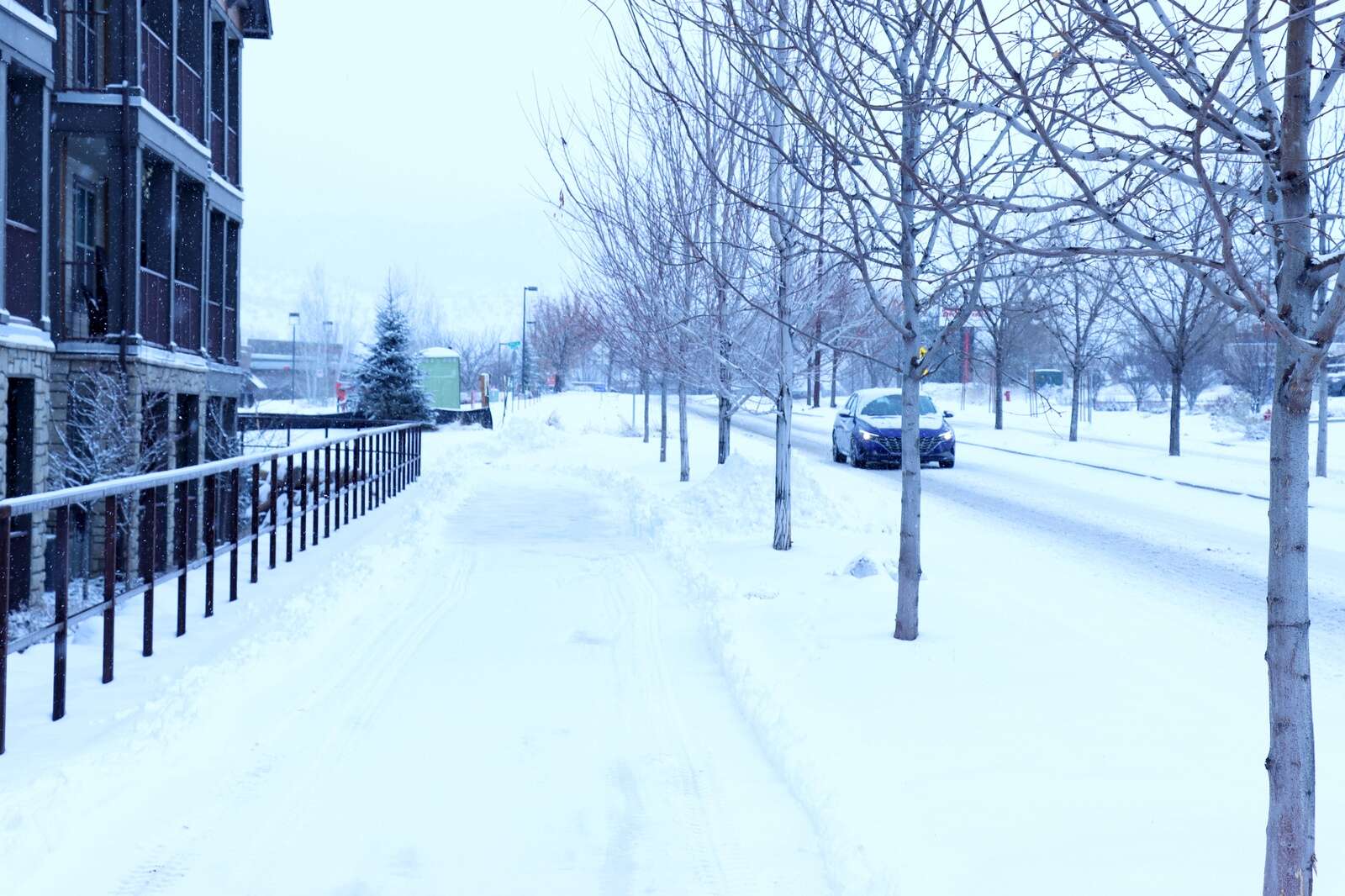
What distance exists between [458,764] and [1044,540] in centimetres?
907

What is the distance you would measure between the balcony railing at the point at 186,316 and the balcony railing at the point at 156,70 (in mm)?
2462

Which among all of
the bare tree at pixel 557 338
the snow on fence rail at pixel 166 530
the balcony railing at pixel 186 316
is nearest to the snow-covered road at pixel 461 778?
the snow on fence rail at pixel 166 530

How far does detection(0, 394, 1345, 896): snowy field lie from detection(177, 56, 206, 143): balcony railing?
8702 millimetres

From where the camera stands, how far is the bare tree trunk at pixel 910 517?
7066 mm

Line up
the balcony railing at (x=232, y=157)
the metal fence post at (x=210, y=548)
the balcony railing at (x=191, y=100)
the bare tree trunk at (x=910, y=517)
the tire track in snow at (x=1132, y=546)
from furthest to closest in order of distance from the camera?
the balcony railing at (x=232, y=157) → the balcony railing at (x=191, y=100) → the tire track in snow at (x=1132, y=546) → the metal fence post at (x=210, y=548) → the bare tree trunk at (x=910, y=517)

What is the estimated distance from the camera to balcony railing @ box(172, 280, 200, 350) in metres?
16.8

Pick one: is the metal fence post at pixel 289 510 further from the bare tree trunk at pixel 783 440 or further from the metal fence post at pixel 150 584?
the bare tree trunk at pixel 783 440

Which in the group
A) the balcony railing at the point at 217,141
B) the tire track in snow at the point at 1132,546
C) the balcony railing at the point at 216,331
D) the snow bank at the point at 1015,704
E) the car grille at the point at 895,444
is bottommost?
the snow bank at the point at 1015,704

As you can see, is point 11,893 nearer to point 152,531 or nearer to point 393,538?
point 152,531

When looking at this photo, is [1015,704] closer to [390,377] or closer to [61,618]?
[61,618]

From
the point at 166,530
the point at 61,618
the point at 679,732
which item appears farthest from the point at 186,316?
the point at 679,732

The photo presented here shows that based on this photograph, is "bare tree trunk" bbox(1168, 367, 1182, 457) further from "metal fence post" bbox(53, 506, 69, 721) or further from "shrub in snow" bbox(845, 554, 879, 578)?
"metal fence post" bbox(53, 506, 69, 721)

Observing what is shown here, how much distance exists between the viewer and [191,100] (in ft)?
56.2

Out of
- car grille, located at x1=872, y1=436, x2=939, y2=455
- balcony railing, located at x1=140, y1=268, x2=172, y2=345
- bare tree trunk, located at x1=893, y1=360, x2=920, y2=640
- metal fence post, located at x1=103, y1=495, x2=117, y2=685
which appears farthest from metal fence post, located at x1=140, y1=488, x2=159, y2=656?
car grille, located at x1=872, y1=436, x2=939, y2=455
